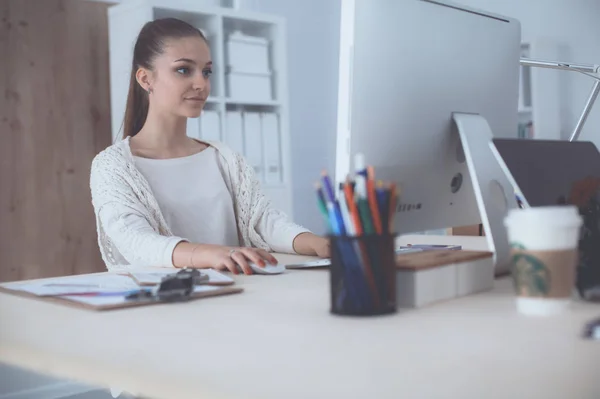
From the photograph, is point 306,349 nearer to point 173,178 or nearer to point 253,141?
point 173,178

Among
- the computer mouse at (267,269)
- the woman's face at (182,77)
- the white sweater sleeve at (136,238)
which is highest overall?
the woman's face at (182,77)

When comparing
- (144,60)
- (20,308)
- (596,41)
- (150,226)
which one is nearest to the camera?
(20,308)

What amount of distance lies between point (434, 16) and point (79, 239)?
2102mm

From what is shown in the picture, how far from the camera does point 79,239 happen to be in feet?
9.41

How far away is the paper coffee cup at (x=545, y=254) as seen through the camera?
0.79m

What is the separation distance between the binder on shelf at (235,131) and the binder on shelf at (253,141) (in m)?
0.03

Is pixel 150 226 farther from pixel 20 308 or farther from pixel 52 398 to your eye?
pixel 52 398

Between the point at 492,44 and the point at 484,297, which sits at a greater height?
the point at 492,44

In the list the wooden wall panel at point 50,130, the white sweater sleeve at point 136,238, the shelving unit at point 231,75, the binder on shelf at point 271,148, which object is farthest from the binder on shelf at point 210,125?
the white sweater sleeve at point 136,238

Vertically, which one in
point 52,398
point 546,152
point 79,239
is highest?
point 546,152

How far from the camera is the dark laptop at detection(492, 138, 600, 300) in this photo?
95cm

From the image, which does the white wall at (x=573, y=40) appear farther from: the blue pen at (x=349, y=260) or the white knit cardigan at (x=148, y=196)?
the blue pen at (x=349, y=260)

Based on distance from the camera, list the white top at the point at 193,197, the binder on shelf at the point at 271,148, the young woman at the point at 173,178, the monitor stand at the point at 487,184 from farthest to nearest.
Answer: the binder on shelf at the point at 271,148 → the white top at the point at 193,197 → the young woman at the point at 173,178 → the monitor stand at the point at 487,184

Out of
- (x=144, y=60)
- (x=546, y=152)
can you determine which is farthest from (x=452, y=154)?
(x=144, y=60)
